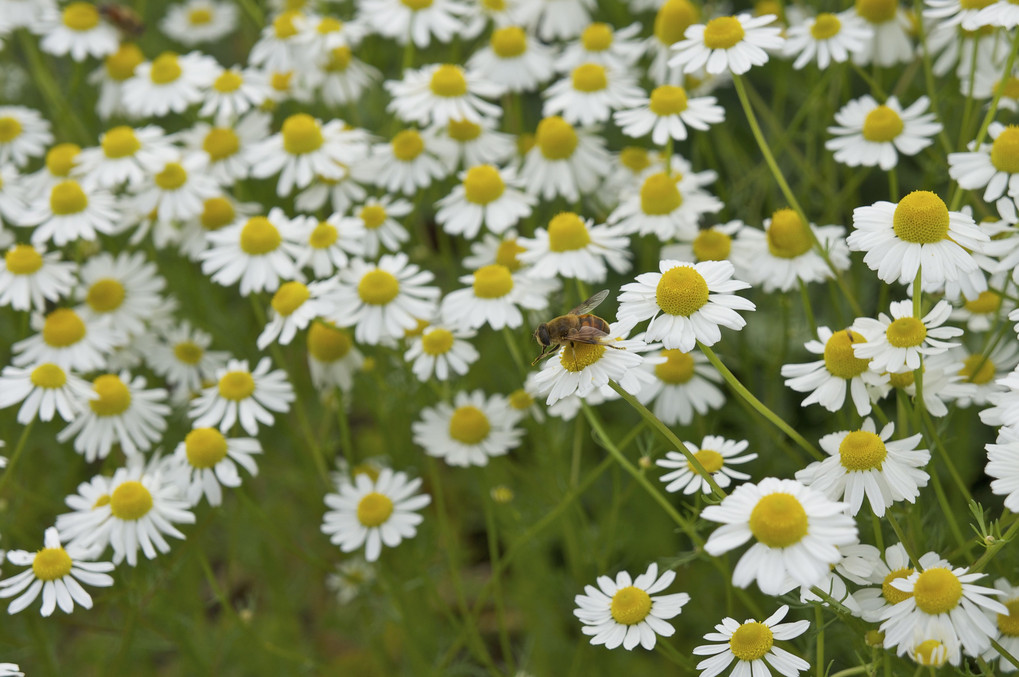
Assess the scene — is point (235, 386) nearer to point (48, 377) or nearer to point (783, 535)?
point (48, 377)

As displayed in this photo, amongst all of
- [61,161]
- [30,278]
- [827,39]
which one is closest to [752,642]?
[827,39]

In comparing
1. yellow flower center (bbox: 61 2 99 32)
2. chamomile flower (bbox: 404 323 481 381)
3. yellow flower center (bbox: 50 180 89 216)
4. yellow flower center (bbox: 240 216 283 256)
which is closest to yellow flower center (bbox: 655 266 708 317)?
chamomile flower (bbox: 404 323 481 381)

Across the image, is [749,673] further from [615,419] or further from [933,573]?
[615,419]

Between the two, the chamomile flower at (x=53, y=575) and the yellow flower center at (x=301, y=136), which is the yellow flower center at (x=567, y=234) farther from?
the chamomile flower at (x=53, y=575)

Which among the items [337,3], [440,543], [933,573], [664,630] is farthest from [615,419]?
[337,3]

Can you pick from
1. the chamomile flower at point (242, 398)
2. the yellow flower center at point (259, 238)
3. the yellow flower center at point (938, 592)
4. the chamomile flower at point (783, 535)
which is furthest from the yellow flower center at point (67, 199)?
the yellow flower center at point (938, 592)

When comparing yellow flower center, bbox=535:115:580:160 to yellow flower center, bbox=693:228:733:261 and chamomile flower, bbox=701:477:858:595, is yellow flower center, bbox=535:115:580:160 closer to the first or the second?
yellow flower center, bbox=693:228:733:261

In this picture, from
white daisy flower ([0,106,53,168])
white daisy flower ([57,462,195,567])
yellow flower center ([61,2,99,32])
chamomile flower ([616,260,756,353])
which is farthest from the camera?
yellow flower center ([61,2,99,32])
